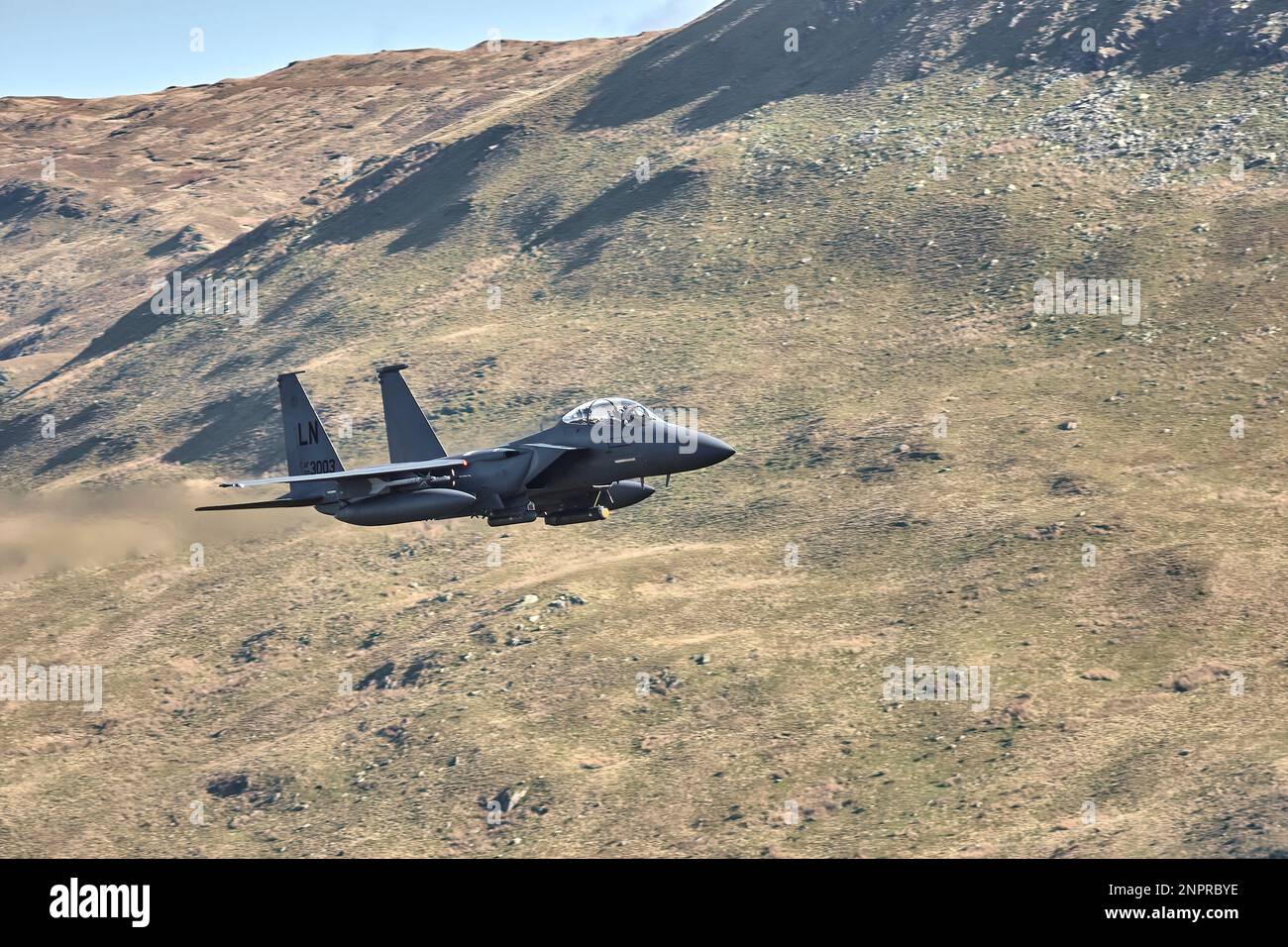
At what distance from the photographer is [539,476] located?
1575 inches

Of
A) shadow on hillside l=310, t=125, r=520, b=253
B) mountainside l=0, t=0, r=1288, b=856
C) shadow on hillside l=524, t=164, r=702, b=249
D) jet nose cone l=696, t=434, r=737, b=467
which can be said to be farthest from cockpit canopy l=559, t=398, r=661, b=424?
shadow on hillside l=310, t=125, r=520, b=253

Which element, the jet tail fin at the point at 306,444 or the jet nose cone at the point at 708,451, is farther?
the jet tail fin at the point at 306,444

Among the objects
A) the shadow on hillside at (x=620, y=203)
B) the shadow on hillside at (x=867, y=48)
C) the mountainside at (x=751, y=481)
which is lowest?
the mountainside at (x=751, y=481)

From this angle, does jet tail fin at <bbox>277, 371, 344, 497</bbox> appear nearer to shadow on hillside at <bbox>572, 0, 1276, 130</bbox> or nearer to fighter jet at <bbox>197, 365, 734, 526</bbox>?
fighter jet at <bbox>197, 365, 734, 526</bbox>

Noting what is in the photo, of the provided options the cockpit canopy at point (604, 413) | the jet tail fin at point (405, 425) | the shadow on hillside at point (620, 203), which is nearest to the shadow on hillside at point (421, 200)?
the shadow on hillside at point (620, 203)

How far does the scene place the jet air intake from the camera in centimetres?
4000

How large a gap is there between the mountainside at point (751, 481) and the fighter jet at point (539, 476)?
1882 cm

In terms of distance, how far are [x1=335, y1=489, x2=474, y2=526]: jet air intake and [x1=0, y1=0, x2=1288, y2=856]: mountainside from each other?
19.8 meters

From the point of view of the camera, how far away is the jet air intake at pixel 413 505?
4000 centimetres

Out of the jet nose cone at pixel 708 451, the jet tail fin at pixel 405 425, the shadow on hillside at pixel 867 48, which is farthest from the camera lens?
the shadow on hillside at pixel 867 48

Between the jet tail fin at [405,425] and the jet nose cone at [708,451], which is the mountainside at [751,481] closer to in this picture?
the jet tail fin at [405,425]

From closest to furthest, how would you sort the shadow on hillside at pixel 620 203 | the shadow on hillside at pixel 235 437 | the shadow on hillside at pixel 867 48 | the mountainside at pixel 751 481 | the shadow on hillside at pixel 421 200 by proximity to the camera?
the mountainside at pixel 751 481 → the shadow on hillside at pixel 235 437 → the shadow on hillside at pixel 620 203 → the shadow on hillside at pixel 867 48 → the shadow on hillside at pixel 421 200
